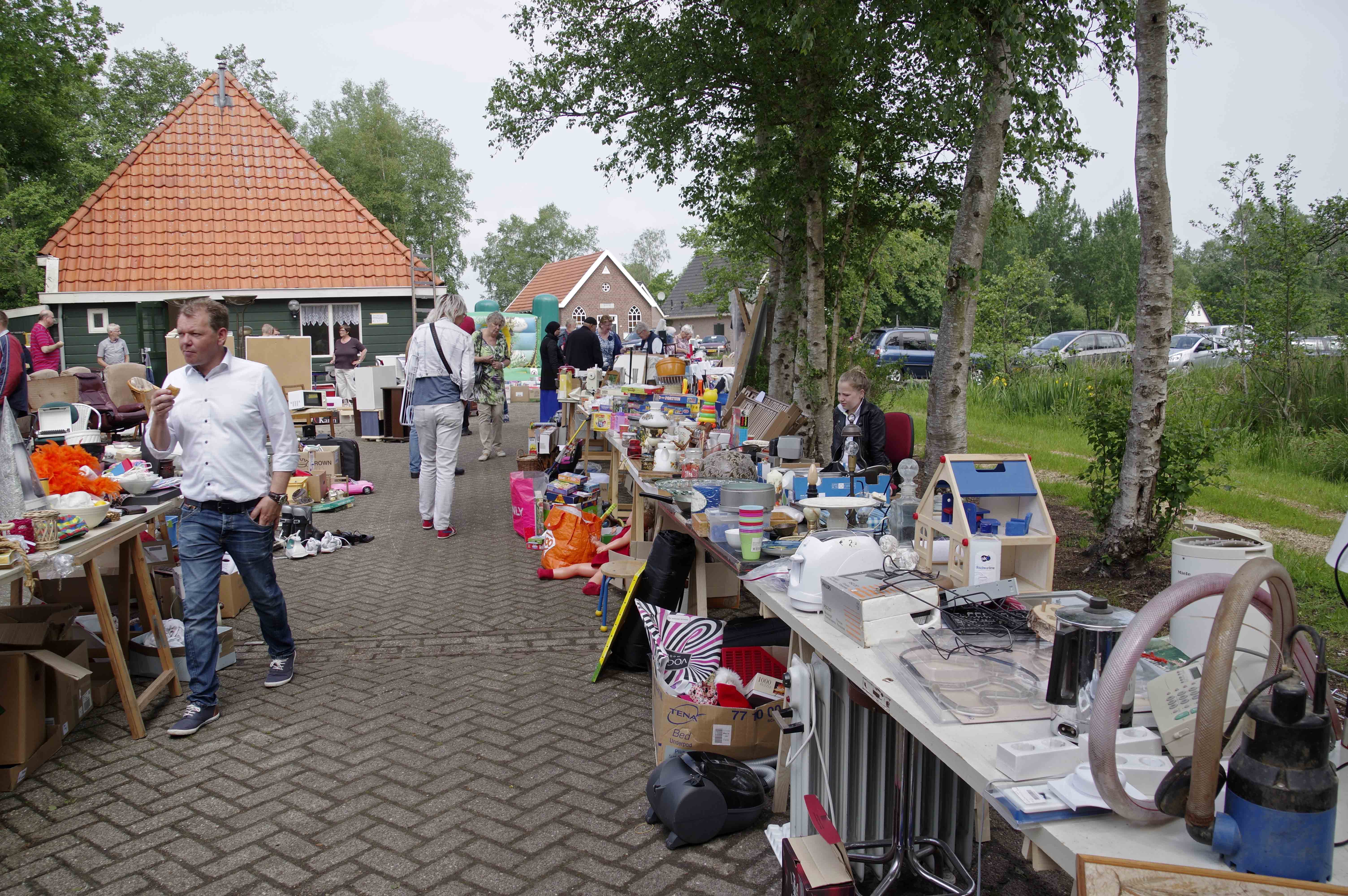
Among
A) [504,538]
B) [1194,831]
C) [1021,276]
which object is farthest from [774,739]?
[1021,276]

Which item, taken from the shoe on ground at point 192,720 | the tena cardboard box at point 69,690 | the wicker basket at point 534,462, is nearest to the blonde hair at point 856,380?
the shoe on ground at point 192,720

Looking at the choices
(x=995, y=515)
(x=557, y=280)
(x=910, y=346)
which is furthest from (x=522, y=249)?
(x=995, y=515)

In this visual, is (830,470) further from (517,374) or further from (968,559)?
(517,374)

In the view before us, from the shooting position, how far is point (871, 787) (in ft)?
9.76

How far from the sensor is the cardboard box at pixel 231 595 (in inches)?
228

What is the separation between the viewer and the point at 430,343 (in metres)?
7.81

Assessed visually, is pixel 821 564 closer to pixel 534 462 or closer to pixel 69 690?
pixel 69 690

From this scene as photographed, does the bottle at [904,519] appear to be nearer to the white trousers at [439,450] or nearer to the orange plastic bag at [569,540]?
the orange plastic bag at [569,540]

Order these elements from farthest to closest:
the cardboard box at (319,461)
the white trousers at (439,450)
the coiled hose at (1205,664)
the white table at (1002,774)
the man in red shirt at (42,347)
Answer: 1. the man in red shirt at (42,347)
2. the cardboard box at (319,461)
3. the white trousers at (439,450)
4. the white table at (1002,774)
5. the coiled hose at (1205,664)

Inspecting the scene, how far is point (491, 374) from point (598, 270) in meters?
40.5

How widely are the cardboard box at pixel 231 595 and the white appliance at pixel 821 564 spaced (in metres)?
4.07

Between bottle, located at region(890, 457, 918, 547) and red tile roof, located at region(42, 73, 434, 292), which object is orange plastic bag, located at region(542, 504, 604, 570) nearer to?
bottle, located at region(890, 457, 918, 547)

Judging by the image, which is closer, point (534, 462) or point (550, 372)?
point (534, 462)

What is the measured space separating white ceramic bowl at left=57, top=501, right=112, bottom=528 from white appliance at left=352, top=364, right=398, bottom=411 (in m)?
10.3
